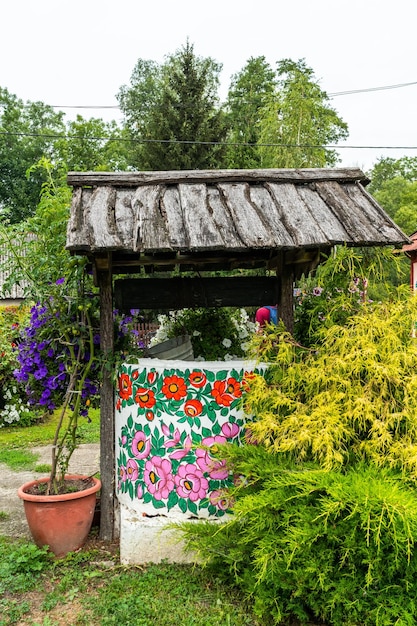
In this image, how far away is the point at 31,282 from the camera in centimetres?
442

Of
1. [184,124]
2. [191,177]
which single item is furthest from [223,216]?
[184,124]

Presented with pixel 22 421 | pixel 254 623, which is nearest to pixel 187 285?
pixel 254 623

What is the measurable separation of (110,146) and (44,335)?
24359mm

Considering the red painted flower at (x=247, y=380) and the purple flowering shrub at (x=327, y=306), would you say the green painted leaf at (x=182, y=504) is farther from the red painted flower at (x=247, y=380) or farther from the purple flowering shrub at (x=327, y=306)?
the purple flowering shrub at (x=327, y=306)

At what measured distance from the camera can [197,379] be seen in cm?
398

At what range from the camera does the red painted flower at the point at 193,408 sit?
13.0 feet

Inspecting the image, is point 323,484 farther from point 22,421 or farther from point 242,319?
point 22,421

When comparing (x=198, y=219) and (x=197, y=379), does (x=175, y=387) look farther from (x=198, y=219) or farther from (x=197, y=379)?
(x=198, y=219)

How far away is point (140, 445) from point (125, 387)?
0.43 metres

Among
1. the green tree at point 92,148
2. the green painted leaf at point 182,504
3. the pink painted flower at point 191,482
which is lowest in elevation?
the green painted leaf at point 182,504

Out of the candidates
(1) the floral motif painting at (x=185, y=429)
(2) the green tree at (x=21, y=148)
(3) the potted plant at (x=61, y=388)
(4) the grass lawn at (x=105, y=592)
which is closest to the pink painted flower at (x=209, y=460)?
(1) the floral motif painting at (x=185, y=429)

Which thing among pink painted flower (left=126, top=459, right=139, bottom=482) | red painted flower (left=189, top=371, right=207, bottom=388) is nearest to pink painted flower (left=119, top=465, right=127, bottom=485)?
pink painted flower (left=126, top=459, right=139, bottom=482)

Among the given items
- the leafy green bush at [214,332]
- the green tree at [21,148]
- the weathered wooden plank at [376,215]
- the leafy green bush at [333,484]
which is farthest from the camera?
the green tree at [21,148]

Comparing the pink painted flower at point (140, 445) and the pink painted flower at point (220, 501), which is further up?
the pink painted flower at point (140, 445)
